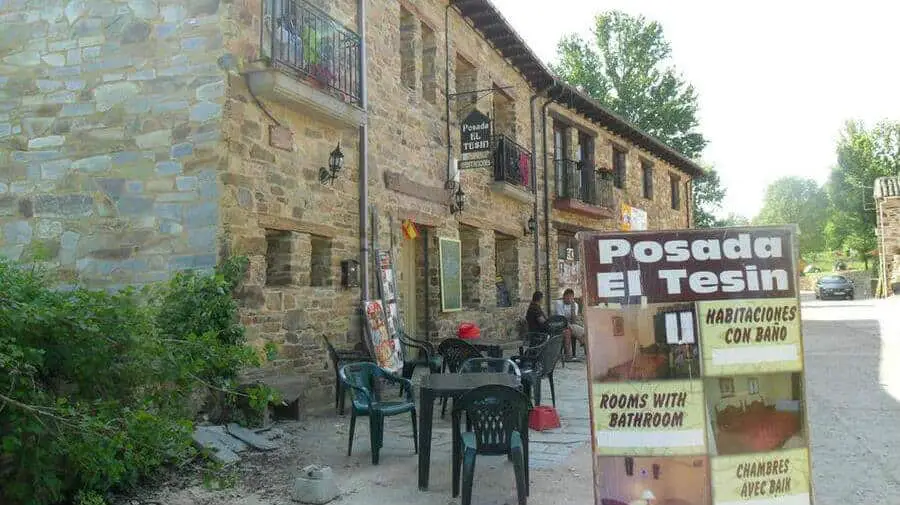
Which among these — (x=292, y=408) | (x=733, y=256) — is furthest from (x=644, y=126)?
(x=733, y=256)

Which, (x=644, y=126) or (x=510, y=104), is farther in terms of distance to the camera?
(x=644, y=126)

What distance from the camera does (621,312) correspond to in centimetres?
291

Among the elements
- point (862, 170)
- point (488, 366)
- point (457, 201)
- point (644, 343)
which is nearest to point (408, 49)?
point (457, 201)

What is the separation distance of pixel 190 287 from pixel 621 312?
11.7 feet

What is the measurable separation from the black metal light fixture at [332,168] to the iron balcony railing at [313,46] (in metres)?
0.62

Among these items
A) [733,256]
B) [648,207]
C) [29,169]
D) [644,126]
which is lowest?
[733,256]

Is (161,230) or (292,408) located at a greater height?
(161,230)

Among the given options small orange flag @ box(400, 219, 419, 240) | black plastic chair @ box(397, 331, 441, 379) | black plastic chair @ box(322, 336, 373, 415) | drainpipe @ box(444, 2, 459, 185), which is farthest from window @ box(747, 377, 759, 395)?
drainpipe @ box(444, 2, 459, 185)

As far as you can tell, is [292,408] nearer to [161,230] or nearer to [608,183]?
[161,230]

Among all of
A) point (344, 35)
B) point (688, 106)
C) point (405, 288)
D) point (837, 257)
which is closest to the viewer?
point (344, 35)

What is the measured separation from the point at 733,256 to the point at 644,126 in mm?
26286

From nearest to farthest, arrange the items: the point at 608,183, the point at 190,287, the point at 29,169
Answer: the point at 190,287 < the point at 29,169 < the point at 608,183

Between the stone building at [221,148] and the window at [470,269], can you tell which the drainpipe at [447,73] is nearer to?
the stone building at [221,148]

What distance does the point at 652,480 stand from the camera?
285 cm
